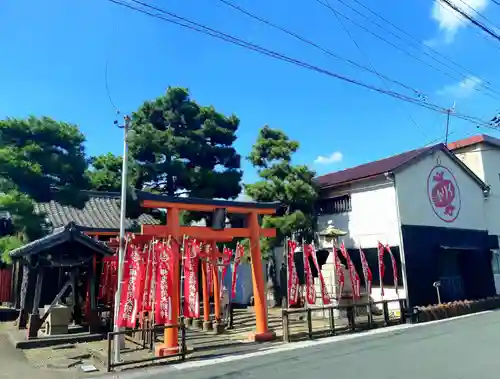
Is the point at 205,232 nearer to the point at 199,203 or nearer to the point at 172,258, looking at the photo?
the point at 199,203

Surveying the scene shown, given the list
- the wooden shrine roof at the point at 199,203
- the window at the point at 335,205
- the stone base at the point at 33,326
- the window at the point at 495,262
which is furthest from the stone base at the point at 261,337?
the window at the point at 495,262

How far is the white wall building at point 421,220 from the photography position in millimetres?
18938

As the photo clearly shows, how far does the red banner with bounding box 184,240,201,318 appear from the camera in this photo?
1123 cm

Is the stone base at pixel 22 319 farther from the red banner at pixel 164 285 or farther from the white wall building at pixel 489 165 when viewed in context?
the white wall building at pixel 489 165

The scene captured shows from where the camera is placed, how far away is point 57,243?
13438mm

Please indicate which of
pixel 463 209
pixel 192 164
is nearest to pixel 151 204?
pixel 192 164

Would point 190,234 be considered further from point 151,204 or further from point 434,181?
point 434,181

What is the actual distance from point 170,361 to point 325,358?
3.78 m

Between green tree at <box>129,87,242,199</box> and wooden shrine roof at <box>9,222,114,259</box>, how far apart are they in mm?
7414

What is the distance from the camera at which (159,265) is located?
11164 millimetres

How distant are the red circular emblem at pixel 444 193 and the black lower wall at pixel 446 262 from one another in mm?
879

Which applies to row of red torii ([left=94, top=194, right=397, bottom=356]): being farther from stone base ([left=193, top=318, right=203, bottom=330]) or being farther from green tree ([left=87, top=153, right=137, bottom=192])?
green tree ([left=87, top=153, right=137, bottom=192])

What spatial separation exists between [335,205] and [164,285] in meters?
12.9

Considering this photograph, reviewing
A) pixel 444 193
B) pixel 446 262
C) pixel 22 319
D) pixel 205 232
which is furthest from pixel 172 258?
pixel 446 262
